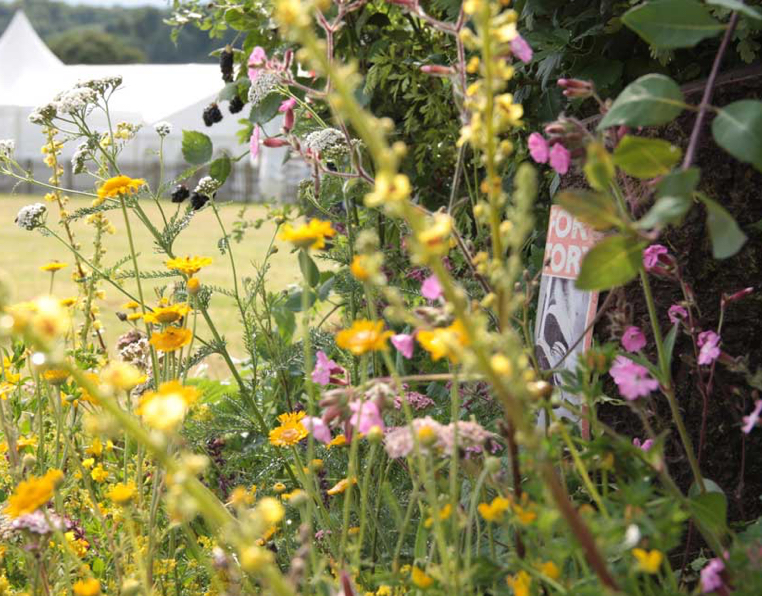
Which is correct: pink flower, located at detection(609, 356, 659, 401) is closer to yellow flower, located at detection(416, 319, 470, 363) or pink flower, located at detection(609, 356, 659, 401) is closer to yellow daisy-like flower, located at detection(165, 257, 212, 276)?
yellow flower, located at detection(416, 319, 470, 363)

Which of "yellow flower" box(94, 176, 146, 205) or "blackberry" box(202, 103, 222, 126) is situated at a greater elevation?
→ "yellow flower" box(94, 176, 146, 205)

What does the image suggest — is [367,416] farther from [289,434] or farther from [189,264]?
[189,264]

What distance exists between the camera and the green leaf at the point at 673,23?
0.87 metres

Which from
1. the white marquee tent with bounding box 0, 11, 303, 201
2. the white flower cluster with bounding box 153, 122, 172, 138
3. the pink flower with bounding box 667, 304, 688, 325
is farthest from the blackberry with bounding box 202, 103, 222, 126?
the white marquee tent with bounding box 0, 11, 303, 201

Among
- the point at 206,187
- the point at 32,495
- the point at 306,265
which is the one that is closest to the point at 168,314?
the point at 306,265

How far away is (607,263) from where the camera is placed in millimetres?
769

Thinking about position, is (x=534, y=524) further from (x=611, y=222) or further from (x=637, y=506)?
(x=611, y=222)

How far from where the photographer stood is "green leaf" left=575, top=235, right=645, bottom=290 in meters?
0.76

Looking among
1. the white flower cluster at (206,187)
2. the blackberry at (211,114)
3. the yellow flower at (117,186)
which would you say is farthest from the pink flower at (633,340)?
the blackberry at (211,114)

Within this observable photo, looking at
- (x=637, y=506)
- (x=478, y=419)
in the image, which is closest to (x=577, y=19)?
(x=478, y=419)

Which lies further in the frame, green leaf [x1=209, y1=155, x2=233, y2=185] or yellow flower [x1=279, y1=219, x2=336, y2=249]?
green leaf [x1=209, y1=155, x2=233, y2=185]

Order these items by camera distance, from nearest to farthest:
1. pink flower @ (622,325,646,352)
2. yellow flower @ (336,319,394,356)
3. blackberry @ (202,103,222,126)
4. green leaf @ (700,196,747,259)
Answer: green leaf @ (700,196,747,259)
yellow flower @ (336,319,394,356)
pink flower @ (622,325,646,352)
blackberry @ (202,103,222,126)

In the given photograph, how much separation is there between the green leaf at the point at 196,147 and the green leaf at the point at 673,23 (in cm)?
149

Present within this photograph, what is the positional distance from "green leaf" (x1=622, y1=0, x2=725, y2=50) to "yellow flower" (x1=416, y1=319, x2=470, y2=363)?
0.35 metres
